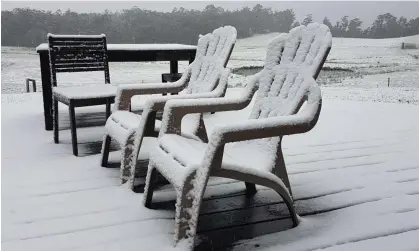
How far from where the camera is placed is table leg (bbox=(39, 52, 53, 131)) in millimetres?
3801

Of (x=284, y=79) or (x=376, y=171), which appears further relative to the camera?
(x=376, y=171)

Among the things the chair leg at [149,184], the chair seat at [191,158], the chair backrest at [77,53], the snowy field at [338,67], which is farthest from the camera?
the snowy field at [338,67]

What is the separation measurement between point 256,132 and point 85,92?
6.45 ft

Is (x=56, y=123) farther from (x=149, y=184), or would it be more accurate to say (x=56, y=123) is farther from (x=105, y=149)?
(x=149, y=184)

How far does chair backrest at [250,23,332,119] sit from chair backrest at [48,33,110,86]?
2.15 m

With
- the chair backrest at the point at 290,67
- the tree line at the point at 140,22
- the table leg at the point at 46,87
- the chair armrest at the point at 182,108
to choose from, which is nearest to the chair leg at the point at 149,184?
the chair armrest at the point at 182,108

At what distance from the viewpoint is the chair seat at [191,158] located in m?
1.71

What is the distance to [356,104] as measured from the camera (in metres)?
5.71

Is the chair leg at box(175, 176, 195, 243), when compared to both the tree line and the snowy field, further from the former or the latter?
the snowy field

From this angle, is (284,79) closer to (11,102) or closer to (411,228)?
(411,228)

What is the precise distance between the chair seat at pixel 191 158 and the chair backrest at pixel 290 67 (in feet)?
0.90

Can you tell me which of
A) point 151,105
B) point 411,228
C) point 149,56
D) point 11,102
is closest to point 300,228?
point 411,228

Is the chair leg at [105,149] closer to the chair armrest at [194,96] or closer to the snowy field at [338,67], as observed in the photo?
the chair armrest at [194,96]

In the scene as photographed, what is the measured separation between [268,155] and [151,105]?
76cm
